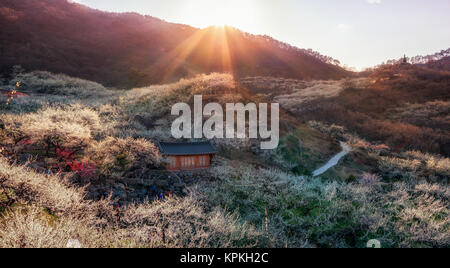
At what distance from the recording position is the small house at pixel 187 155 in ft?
63.7

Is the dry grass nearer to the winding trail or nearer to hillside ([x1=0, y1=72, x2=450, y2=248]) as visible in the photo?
hillside ([x1=0, y1=72, x2=450, y2=248])

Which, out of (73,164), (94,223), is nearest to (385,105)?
(73,164)

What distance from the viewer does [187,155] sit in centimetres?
1980

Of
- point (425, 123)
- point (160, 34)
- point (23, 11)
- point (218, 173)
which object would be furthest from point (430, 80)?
point (23, 11)

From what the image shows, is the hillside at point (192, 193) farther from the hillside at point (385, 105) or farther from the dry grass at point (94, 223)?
the hillside at point (385, 105)

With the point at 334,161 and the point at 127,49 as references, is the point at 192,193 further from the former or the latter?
the point at 127,49

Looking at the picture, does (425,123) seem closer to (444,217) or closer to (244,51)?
(444,217)

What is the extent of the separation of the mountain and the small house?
4158 cm

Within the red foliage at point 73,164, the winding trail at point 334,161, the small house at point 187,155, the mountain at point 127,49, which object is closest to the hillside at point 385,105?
the winding trail at point 334,161

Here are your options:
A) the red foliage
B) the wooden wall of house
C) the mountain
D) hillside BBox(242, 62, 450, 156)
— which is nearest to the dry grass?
the red foliage

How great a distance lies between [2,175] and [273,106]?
34.3 meters

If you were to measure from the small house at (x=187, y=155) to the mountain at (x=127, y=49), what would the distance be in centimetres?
4158

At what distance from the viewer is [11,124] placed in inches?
693

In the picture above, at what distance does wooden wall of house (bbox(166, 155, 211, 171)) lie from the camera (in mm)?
19453
